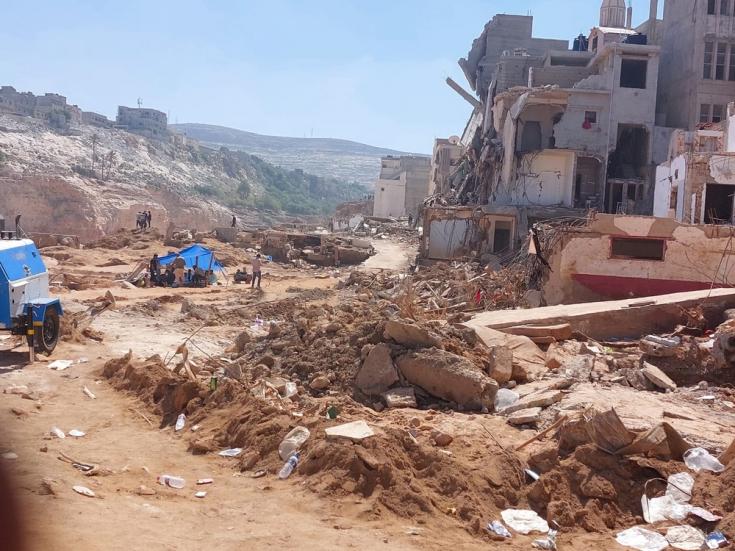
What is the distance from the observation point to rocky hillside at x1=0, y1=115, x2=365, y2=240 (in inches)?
1806

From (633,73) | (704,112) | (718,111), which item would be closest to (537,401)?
(633,73)

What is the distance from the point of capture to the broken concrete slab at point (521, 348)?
936 cm

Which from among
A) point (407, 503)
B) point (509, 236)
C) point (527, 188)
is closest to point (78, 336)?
point (407, 503)

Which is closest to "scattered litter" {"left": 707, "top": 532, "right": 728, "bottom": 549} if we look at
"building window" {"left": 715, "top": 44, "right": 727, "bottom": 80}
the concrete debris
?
the concrete debris

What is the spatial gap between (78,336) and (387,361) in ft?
22.7

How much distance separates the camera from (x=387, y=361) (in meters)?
8.81

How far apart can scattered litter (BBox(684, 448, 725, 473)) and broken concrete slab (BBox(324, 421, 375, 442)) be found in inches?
101

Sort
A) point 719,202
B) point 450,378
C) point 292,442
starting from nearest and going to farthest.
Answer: point 292,442 < point 450,378 < point 719,202

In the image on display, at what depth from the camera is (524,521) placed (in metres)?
5.87

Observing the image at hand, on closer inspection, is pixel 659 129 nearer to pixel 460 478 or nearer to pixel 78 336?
pixel 78 336

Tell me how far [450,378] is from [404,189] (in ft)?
205

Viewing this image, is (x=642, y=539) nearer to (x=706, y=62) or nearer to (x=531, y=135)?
(x=531, y=135)

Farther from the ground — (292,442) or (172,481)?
(292,442)

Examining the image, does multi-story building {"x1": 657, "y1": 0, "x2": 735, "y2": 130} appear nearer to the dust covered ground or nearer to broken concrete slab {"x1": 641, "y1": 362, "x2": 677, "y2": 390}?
the dust covered ground
